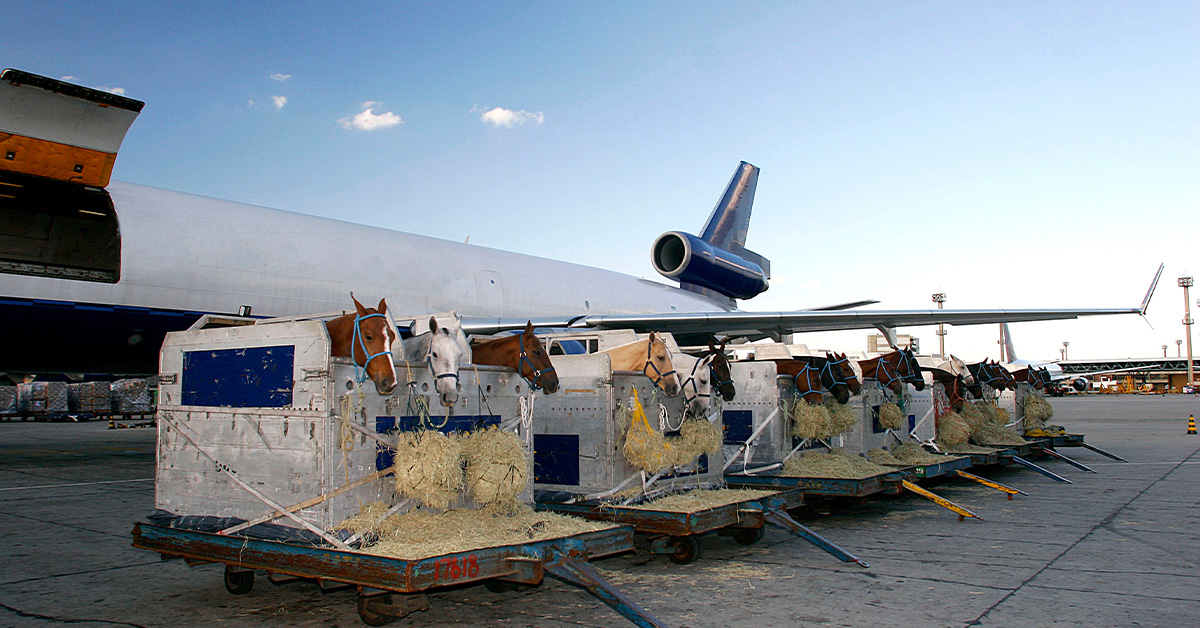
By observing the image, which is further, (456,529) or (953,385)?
(953,385)

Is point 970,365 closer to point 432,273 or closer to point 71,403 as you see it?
point 432,273

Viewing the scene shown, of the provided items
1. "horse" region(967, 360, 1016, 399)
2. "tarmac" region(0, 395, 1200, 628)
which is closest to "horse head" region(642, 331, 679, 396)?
"tarmac" region(0, 395, 1200, 628)

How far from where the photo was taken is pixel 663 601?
18.7 feet

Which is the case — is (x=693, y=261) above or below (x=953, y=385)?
above

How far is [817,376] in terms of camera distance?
31.2 ft

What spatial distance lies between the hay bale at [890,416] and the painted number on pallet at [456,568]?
782 centimetres

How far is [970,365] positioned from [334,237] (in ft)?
40.3

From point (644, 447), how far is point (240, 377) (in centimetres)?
330

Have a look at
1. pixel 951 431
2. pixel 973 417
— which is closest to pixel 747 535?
pixel 951 431

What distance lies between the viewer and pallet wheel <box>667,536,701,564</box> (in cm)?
685

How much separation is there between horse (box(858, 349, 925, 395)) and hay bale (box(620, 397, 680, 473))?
5073mm

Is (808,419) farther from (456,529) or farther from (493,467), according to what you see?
(456,529)

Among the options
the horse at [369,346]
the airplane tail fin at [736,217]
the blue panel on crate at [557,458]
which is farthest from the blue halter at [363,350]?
the airplane tail fin at [736,217]

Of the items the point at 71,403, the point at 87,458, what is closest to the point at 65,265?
the point at 87,458
